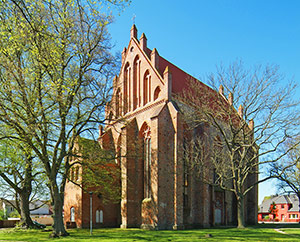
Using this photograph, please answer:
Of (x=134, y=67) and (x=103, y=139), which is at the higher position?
(x=134, y=67)

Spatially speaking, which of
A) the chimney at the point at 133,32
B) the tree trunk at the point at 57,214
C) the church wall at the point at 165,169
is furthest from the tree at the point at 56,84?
the chimney at the point at 133,32

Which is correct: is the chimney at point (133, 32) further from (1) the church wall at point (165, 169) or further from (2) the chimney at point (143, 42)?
(1) the church wall at point (165, 169)

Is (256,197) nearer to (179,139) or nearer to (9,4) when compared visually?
(179,139)

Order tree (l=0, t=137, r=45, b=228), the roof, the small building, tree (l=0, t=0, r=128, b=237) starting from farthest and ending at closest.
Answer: the roof
the small building
tree (l=0, t=137, r=45, b=228)
tree (l=0, t=0, r=128, b=237)

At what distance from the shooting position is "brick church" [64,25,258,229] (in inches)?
843

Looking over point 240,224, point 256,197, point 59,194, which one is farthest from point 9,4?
point 256,197

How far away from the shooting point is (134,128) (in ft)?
83.0

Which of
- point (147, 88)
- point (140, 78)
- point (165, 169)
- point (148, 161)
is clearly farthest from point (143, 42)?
point (165, 169)

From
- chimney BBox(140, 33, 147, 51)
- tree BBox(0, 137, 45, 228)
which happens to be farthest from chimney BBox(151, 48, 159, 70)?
tree BBox(0, 137, 45, 228)

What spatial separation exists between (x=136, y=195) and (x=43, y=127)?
10.1m

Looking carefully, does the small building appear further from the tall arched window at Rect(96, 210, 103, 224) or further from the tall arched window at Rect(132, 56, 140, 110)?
the tall arched window at Rect(96, 210, 103, 224)

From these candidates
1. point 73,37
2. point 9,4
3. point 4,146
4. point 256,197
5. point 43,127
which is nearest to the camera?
point 9,4

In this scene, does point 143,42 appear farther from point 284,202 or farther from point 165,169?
point 284,202

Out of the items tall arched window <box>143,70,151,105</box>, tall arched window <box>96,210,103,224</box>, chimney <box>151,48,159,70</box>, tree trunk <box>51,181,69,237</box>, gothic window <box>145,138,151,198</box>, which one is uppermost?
chimney <box>151,48,159,70</box>
